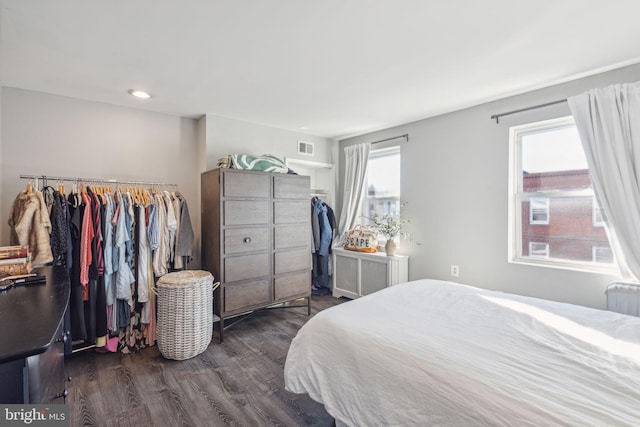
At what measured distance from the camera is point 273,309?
3801 mm

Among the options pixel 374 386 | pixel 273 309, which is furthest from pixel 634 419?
pixel 273 309

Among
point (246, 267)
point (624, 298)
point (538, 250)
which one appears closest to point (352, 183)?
point (246, 267)

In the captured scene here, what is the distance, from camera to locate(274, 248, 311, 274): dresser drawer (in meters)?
3.41

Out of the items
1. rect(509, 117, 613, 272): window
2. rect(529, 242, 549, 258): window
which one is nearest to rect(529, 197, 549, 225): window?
rect(509, 117, 613, 272): window

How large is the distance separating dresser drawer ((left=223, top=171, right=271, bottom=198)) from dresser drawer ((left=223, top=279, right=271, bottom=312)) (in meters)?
0.93

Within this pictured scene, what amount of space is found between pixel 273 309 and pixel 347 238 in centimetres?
137

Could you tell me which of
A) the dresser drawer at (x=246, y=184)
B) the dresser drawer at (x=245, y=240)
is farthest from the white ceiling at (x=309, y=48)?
the dresser drawer at (x=245, y=240)

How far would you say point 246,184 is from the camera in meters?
3.13

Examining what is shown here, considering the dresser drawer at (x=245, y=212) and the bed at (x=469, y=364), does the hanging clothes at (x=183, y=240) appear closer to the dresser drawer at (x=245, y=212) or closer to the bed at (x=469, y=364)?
the dresser drawer at (x=245, y=212)

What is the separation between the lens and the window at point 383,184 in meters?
4.05

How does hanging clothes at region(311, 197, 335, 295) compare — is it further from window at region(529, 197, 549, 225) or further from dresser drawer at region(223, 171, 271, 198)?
window at region(529, 197, 549, 225)

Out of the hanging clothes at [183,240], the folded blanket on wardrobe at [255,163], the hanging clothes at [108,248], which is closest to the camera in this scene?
the hanging clothes at [108,248]

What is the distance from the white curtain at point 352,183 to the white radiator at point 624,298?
9.04 ft

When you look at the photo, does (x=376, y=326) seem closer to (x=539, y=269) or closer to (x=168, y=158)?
(x=539, y=269)
